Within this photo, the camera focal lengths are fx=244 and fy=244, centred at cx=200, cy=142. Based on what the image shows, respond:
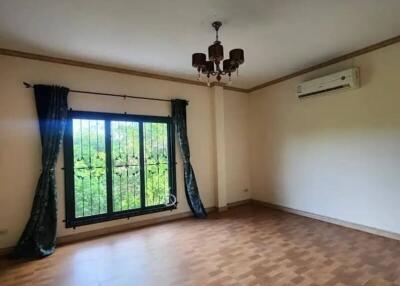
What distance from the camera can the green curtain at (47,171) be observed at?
10.5 feet

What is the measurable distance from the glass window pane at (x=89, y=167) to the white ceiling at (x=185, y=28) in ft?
3.49

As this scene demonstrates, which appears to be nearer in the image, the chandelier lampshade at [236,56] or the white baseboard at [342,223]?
the chandelier lampshade at [236,56]

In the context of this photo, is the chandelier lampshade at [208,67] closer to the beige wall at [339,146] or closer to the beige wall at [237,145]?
the beige wall at [339,146]

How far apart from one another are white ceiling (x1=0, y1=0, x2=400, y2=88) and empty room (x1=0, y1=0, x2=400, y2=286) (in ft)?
0.07

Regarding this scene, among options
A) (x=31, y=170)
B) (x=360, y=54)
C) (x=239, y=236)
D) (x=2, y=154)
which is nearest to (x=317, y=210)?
(x=239, y=236)

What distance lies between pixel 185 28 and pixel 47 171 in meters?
2.63

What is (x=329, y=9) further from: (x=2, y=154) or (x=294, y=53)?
(x=2, y=154)

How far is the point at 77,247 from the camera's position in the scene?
3355 mm

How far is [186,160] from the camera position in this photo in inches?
182

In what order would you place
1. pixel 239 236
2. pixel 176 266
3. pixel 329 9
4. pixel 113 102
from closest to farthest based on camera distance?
pixel 329 9, pixel 176 266, pixel 239 236, pixel 113 102

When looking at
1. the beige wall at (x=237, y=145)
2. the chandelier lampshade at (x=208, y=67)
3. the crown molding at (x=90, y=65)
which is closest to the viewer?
the chandelier lampshade at (x=208, y=67)

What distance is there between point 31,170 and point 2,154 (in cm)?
39

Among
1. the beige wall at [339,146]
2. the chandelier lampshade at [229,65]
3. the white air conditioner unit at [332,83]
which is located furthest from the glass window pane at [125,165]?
the white air conditioner unit at [332,83]

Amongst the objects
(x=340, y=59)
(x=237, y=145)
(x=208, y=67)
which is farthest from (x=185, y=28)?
(x=237, y=145)
